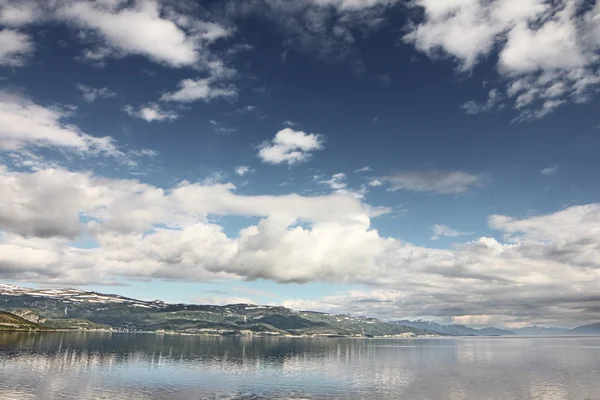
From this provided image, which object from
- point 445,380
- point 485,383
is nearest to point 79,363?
point 445,380

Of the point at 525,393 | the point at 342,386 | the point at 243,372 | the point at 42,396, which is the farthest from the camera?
the point at 243,372

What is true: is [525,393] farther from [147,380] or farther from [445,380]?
[147,380]

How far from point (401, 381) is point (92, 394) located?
105258mm

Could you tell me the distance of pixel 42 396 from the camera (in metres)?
101

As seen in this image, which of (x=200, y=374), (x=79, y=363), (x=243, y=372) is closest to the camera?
(x=200, y=374)

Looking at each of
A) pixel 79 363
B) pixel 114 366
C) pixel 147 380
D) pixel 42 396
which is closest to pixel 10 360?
pixel 79 363

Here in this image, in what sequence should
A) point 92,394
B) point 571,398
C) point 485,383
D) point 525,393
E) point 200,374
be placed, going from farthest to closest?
point 200,374
point 485,383
point 525,393
point 571,398
point 92,394

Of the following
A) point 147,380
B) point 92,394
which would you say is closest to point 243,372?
point 147,380

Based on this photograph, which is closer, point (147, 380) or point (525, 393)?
point (525, 393)

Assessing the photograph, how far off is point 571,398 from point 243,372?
11905cm

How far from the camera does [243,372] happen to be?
170500 mm

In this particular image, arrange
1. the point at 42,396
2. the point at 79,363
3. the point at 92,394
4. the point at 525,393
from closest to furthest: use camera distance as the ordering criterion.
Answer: the point at 42,396, the point at 92,394, the point at 525,393, the point at 79,363

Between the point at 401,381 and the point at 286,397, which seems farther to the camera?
the point at 401,381

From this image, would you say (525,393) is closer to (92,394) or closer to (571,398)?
(571,398)
